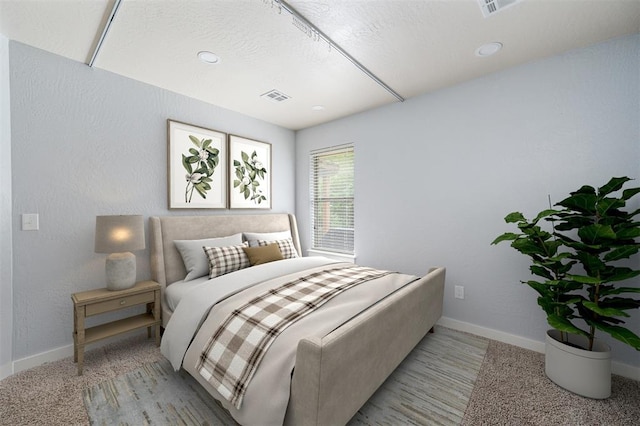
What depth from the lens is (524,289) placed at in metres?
2.42

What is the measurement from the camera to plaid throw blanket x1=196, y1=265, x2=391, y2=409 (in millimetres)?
1420

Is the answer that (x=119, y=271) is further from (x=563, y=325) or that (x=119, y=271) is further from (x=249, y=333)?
(x=563, y=325)

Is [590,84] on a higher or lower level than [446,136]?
higher

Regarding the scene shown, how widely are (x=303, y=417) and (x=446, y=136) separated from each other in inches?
113

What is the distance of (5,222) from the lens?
1988 millimetres

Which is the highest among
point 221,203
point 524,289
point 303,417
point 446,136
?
point 446,136

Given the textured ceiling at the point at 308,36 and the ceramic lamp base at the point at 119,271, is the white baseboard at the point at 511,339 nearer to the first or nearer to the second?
the textured ceiling at the point at 308,36

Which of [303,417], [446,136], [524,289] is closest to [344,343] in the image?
[303,417]

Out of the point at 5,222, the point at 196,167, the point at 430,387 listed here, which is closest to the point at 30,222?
the point at 5,222

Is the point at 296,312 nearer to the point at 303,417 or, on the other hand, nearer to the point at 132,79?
the point at 303,417

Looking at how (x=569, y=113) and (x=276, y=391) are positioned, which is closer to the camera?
(x=276, y=391)

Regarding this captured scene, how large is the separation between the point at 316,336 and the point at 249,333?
1.45 ft

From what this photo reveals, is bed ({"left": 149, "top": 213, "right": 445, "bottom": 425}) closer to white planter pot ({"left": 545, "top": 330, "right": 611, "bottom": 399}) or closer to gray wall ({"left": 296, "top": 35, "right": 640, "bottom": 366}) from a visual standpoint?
gray wall ({"left": 296, "top": 35, "right": 640, "bottom": 366})

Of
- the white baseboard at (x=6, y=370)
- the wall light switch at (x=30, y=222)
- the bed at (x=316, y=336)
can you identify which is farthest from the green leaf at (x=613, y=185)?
the white baseboard at (x=6, y=370)
